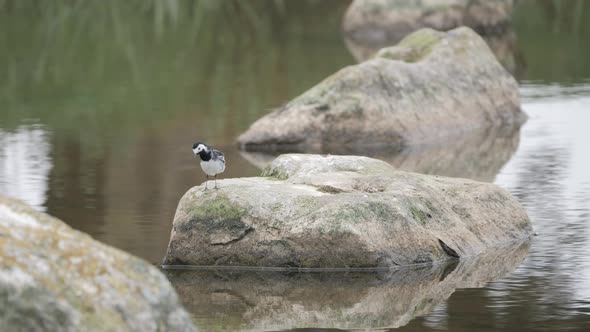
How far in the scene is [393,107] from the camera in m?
16.3

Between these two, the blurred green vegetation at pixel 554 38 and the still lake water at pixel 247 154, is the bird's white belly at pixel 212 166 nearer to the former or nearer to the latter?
the still lake water at pixel 247 154

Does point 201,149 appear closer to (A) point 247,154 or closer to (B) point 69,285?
(B) point 69,285

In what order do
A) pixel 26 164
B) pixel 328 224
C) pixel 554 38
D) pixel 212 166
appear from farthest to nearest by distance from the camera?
1. pixel 554 38
2. pixel 26 164
3. pixel 212 166
4. pixel 328 224

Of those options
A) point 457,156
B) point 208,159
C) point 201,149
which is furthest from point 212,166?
point 457,156

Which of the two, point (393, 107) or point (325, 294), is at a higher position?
point (325, 294)

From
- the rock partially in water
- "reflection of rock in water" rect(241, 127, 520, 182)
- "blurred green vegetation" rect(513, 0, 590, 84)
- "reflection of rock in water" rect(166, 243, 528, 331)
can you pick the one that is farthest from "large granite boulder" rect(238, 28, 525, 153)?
the rock partially in water

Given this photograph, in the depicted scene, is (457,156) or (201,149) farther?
(457,156)

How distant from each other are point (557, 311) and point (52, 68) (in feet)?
49.9

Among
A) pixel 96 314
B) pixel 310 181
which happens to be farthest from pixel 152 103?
pixel 96 314

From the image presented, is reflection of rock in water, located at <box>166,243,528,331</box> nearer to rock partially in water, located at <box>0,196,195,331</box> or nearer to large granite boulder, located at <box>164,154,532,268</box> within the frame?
large granite boulder, located at <box>164,154,532,268</box>

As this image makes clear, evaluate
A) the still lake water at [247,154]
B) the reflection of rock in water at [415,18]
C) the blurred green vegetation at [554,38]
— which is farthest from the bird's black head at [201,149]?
the reflection of rock in water at [415,18]

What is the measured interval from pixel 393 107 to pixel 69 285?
412 inches

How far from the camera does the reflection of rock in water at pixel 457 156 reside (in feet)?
47.0

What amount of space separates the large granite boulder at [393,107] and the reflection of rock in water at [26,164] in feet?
7.68
